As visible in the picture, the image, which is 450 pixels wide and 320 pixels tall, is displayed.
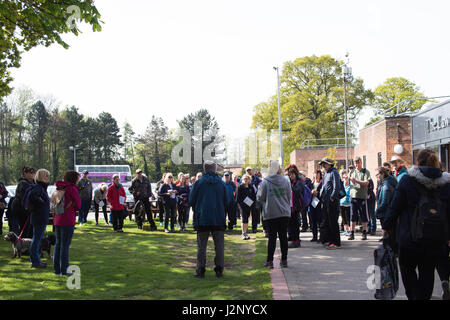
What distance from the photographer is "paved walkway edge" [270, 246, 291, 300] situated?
5613 millimetres

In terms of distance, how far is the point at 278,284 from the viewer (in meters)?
6.36

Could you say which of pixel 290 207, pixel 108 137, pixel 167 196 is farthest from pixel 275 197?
pixel 108 137

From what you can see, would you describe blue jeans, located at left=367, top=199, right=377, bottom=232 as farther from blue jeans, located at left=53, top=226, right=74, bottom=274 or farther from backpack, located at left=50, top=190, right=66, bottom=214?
backpack, located at left=50, top=190, right=66, bottom=214

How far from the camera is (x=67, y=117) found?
7825 cm

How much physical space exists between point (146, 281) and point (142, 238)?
6.12 metres

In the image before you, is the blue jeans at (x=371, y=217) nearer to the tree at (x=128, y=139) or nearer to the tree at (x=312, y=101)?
the tree at (x=312, y=101)

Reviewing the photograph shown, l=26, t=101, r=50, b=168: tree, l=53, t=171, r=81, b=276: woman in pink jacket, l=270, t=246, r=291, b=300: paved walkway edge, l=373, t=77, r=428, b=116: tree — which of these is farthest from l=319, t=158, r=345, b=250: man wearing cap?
l=26, t=101, r=50, b=168: tree

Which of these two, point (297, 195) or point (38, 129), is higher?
point (38, 129)

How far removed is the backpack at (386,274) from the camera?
4.96 metres

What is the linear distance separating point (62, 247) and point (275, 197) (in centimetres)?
372

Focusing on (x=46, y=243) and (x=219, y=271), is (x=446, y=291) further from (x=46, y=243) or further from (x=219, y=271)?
(x=46, y=243)

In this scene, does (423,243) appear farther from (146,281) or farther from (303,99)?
(303,99)

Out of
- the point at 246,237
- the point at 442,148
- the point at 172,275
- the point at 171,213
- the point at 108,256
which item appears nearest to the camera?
the point at 172,275
